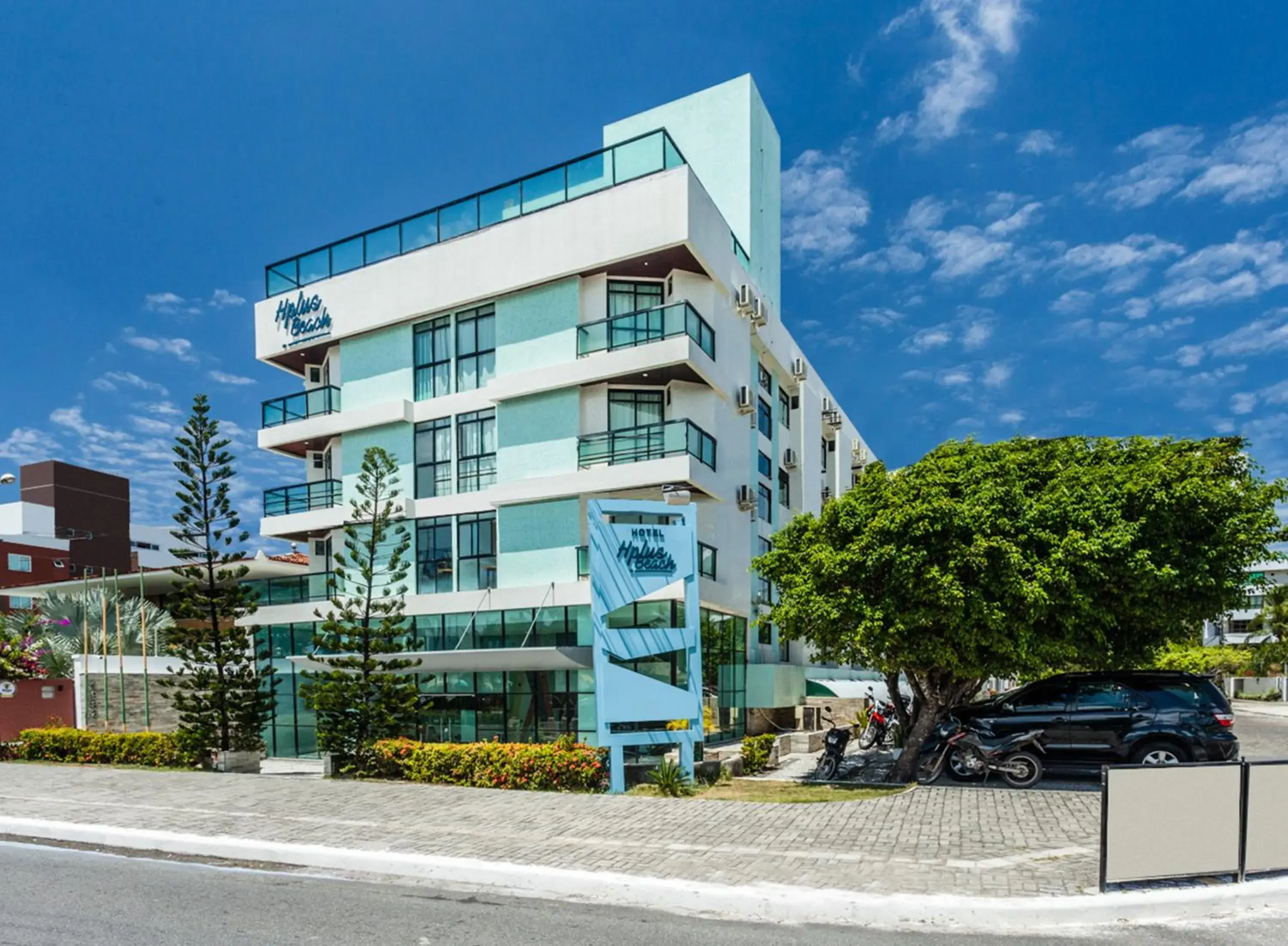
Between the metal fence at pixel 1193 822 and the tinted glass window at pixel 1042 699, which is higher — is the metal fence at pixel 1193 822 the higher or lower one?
the higher one

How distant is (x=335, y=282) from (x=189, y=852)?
19.7 m

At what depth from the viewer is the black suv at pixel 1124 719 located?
1467cm

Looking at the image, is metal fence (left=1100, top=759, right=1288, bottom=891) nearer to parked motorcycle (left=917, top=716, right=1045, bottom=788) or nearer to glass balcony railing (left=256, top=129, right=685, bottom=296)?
parked motorcycle (left=917, top=716, right=1045, bottom=788)

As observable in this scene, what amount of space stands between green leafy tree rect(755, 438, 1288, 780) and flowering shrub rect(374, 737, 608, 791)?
4.42 metres

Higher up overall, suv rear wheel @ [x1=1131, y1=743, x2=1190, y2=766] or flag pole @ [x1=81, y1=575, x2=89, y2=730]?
suv rear wheel @ [x1=1131, y1=743, x2=1190, y2=766]

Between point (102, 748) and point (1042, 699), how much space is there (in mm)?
20380

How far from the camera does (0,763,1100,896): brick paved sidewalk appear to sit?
9266 millimetres

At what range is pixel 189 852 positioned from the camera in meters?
11.3

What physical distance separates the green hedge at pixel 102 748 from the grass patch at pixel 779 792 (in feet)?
38.3

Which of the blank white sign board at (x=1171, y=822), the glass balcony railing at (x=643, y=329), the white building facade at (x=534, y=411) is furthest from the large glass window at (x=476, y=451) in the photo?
the blank white sign board at (x=1171, y=822)

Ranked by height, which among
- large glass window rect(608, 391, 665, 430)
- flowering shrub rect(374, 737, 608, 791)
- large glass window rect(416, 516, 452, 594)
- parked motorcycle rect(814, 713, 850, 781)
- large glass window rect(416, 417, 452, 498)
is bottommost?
parked motorcycle rect(814, 713, 850, 781)

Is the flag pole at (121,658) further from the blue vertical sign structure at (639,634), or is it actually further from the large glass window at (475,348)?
the blue vertical sign structure at (639,634)

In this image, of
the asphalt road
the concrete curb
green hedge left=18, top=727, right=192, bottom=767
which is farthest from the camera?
green hedge left=18, top=727, right=192, bottom=767

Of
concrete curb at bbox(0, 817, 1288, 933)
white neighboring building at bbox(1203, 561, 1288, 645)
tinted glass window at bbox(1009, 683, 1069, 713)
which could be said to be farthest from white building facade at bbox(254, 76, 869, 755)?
white neighboring building at bbox(1203, 561, 1288, 645)
